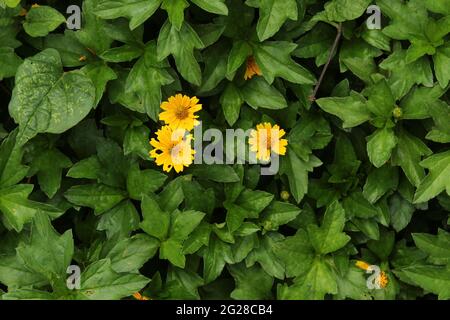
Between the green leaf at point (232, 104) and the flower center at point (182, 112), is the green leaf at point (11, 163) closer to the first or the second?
the flower center at point (182, 112)

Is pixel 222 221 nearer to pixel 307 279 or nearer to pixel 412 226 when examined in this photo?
pixel 307 279

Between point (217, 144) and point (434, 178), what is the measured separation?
694 millimetres

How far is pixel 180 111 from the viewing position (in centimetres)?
211

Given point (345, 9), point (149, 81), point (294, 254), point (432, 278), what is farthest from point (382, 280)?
point (149, 81)

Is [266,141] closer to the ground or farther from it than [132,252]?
farther from it

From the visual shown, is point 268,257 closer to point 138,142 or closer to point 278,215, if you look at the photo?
point 278,215

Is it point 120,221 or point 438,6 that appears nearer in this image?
point 438,6

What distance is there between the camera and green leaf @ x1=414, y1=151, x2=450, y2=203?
201 centimetres

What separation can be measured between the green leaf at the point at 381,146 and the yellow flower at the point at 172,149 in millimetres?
565

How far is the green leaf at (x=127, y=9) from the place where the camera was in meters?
1.96

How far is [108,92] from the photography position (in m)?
2.15

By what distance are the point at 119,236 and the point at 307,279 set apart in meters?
0.63

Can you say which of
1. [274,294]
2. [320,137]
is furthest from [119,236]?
[320,137]

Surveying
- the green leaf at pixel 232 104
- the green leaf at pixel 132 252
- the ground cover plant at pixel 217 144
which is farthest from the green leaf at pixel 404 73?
the green leaf at pixel 132 252
